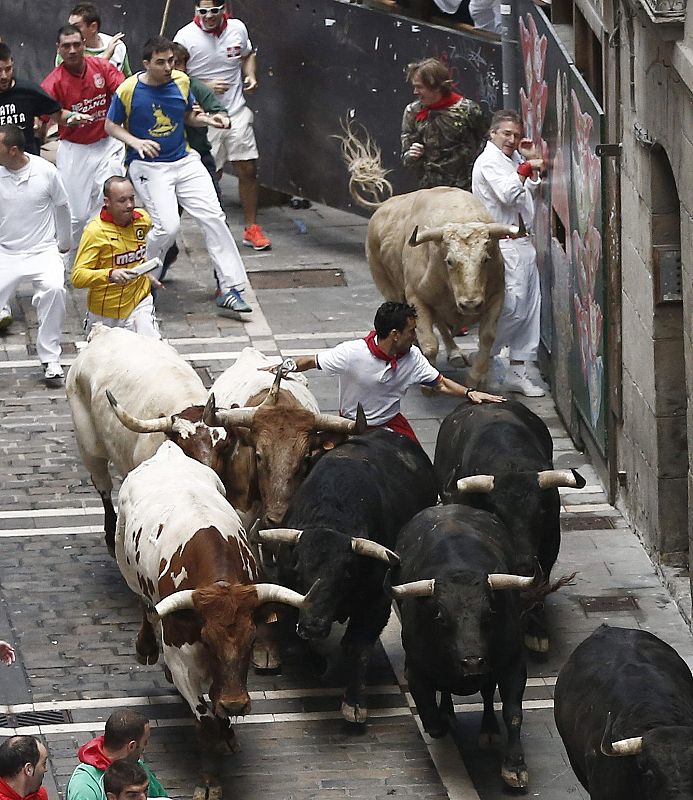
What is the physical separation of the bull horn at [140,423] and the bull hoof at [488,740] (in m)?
2.83

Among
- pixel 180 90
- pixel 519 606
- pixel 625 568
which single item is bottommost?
pixel 625 568

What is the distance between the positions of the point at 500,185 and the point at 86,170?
4821 mm

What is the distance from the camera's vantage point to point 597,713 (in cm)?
920

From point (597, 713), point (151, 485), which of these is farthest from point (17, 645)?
point (597, 713)

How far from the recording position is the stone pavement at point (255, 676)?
10.6 meters

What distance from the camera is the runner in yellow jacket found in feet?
48.6

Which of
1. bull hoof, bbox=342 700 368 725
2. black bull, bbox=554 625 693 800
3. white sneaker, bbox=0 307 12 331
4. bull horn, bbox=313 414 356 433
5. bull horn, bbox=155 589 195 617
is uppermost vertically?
bull horn, bbox=313 414 356 433

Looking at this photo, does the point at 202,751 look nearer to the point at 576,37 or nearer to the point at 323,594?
the point at 323,594

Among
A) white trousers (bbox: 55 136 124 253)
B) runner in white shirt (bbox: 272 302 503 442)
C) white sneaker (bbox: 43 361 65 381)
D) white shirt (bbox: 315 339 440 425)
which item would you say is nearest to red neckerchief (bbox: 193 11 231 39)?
white trousers (bbox: 55 136 124 253)

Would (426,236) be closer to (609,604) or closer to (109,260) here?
(109,260)

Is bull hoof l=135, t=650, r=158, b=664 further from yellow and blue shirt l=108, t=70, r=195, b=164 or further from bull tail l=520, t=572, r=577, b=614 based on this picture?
yellow and blue shirt l=108, t=70, r=195, b=164

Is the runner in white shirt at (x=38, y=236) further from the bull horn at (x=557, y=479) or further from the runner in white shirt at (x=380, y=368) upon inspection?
the bull horn at (x=557, y=479)

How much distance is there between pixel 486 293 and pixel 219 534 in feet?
18.7

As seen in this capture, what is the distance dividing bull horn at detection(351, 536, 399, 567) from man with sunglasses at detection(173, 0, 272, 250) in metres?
9.46
